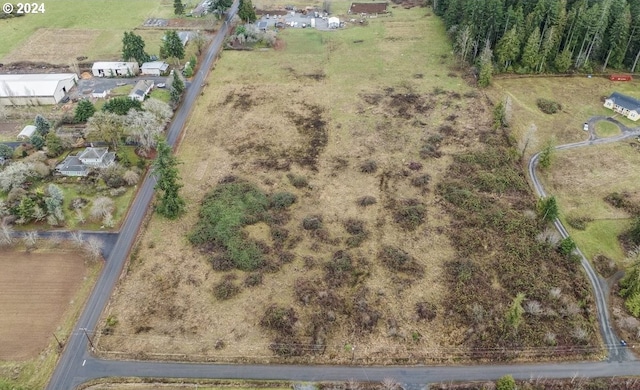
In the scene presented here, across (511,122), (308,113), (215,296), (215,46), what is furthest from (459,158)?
(215,46)

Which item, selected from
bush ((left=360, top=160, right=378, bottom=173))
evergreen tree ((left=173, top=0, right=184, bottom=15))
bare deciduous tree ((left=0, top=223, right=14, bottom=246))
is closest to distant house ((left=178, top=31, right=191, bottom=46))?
evergreen tree ((left=173, top=0, right=184, bottom=15))

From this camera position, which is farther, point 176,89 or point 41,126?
point 176,89

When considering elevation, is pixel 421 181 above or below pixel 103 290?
above

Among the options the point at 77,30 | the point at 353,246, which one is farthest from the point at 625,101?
the point at 77,30

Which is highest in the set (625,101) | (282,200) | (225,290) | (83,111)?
(625,101)

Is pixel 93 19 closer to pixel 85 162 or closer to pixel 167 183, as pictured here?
pixel 85 162

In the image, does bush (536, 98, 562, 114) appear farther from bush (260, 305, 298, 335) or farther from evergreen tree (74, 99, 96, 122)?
evergreen tree (74, 99, 96, 122)
